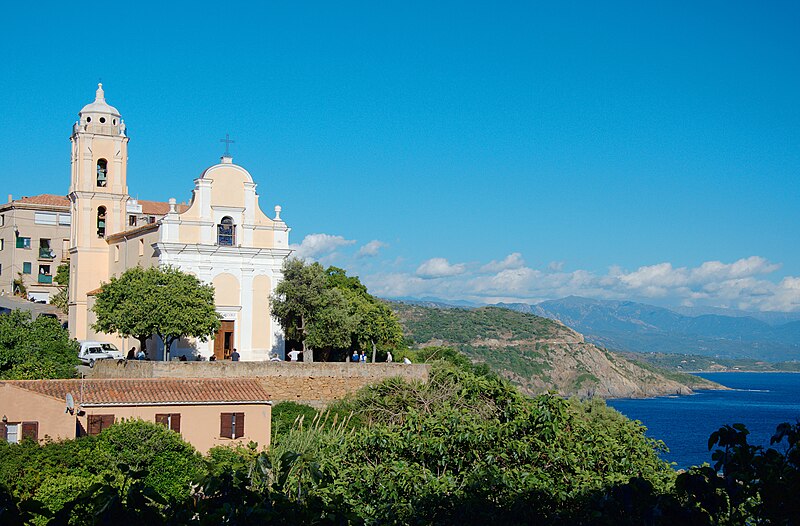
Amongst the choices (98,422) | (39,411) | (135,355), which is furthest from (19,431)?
(135,355)

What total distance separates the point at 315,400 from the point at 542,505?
68.0 ft

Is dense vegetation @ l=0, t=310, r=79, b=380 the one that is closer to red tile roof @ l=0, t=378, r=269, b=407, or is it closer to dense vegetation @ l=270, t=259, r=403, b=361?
red tile roof @ l=0, t=378, r=269, b=407

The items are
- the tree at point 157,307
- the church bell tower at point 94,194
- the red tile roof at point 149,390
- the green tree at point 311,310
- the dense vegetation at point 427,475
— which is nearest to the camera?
the dense vegetation at point 427,475

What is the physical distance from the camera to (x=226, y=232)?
42031mm

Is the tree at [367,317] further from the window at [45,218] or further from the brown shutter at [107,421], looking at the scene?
the window at [45,218]

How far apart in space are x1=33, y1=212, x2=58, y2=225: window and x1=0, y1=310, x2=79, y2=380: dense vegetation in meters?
33.0

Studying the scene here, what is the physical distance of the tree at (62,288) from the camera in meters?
54.6

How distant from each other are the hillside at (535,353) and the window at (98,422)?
93059mm

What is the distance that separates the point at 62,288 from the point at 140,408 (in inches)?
1363

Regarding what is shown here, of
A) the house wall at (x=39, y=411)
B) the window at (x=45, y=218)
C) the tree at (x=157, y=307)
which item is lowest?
the house wall at (x=39, y=411)

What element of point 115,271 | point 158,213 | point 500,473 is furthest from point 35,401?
point 158,213

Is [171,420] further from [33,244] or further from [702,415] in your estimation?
[702,415]

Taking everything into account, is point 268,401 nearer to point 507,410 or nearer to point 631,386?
point 507,410

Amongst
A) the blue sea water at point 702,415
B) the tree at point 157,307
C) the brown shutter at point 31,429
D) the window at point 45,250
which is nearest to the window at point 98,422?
the brown shutter at point 31,429
